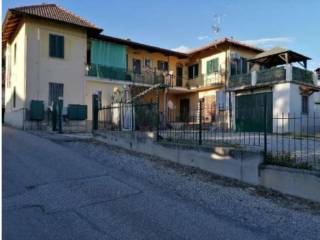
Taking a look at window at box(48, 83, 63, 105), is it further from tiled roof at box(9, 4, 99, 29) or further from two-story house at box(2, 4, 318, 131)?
tiled roof at box(9, 4, 99, 29)

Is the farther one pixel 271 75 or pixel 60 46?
pixel 271 75

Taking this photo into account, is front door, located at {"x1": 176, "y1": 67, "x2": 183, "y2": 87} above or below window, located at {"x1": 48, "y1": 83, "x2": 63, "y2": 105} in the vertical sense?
above

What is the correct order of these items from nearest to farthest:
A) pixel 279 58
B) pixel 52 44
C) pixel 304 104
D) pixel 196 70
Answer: pixel 52 44, pixel 304 104, pixel 279 58, pixel 196 70

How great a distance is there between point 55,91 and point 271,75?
1352 centimetres

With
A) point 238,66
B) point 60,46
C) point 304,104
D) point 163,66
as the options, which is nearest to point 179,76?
point 163,66

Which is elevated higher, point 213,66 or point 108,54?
point 108,54

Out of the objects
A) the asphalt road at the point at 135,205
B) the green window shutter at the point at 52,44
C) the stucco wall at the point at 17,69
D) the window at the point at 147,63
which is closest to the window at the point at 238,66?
the window at the point at 147,63

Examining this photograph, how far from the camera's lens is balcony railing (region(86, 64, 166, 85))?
73.2 ft

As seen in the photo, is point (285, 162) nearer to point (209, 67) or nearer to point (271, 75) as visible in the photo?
point (271, 75)

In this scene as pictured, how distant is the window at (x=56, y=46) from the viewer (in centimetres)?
1997

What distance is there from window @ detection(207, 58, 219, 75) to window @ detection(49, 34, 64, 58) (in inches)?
474

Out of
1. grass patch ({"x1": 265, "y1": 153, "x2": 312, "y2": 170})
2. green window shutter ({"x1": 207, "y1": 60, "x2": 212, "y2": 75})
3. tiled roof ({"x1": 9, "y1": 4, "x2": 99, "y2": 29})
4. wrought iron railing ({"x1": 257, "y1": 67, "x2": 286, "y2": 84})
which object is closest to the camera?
grass patch ({"x1": 265, "y1": 153, "x2": 312, "y2": 170})

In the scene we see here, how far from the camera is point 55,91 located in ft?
65.8

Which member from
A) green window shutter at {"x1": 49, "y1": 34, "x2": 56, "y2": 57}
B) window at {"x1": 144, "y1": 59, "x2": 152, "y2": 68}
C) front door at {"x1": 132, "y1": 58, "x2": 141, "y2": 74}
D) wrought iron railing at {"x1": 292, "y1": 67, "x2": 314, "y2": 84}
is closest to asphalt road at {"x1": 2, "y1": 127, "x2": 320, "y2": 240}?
green window shutter at {"x1": 49, "y1": 34, "x2": 56, "y2": 57}
